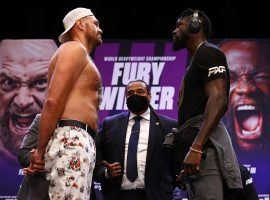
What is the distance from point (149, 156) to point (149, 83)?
62.6 inches

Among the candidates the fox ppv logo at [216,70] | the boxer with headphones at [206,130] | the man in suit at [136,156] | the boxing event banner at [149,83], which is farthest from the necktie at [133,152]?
the fox ppv logo at [216,70]

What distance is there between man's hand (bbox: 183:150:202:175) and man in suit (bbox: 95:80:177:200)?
1.24m

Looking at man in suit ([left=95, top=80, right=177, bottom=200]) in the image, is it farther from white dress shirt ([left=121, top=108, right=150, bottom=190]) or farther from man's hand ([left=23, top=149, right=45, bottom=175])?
man's hand ([left=23, top=149, right=45, bottom=175])

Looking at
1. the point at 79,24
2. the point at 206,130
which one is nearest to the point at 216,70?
the point at 206,130

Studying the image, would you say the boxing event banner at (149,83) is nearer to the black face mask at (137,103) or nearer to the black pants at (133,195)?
the black face mask at (137,103)

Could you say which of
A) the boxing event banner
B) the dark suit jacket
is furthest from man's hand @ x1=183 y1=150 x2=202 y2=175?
the boxing event banner

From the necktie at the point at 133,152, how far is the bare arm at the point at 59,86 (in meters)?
1.37

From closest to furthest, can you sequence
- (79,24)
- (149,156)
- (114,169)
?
(79,24), (114,169), (149,156)

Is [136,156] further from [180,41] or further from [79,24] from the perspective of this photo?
[79,24]

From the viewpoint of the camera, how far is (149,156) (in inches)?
156

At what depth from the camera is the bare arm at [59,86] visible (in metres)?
2.55

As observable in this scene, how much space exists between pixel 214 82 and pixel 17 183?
299 cm

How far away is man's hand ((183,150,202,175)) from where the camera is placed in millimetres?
2592

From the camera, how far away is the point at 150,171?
12.8 ft
